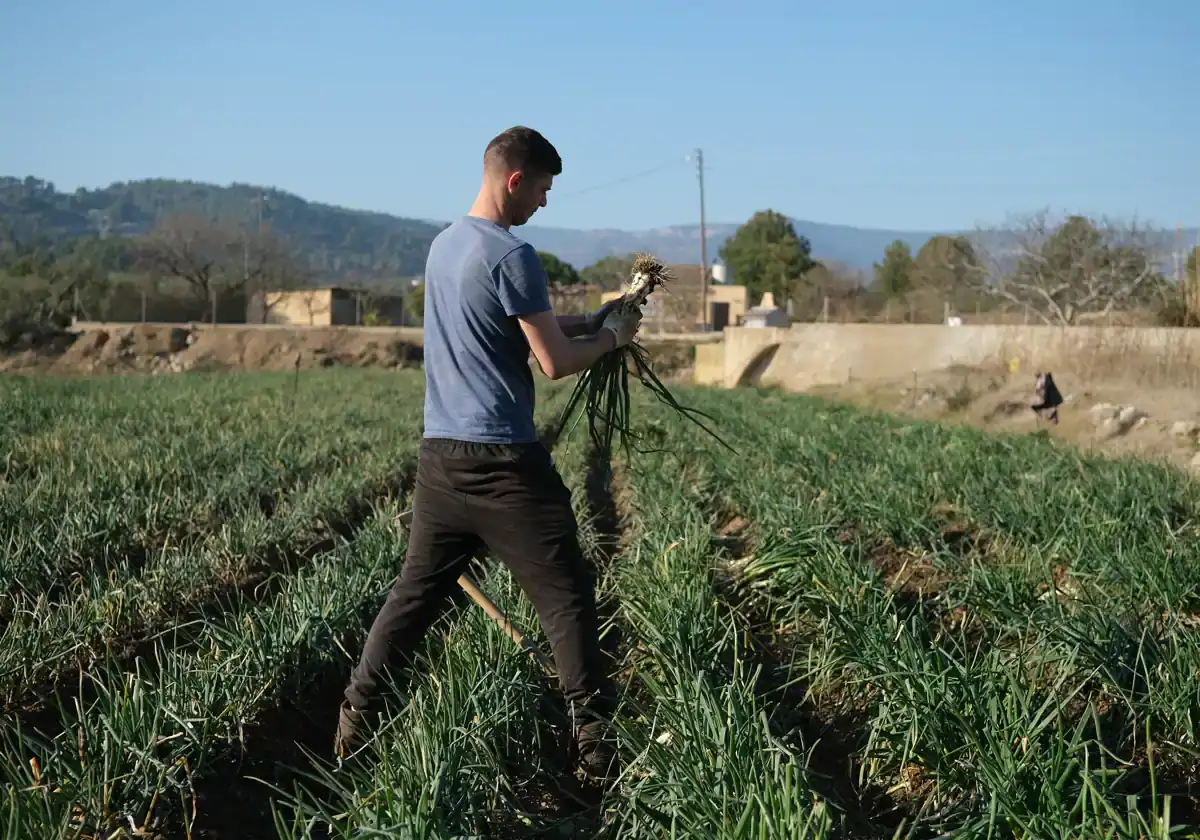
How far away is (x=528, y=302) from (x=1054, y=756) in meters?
1.57

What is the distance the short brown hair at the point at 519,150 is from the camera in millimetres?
2844

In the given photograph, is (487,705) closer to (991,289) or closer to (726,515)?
(726,515)

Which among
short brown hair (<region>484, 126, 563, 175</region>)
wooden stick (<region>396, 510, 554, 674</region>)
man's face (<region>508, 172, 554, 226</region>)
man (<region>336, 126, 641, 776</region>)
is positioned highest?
short brown hair (<region>484, 126, 563, 175</region>)

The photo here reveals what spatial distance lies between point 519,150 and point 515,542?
1016 millimetres

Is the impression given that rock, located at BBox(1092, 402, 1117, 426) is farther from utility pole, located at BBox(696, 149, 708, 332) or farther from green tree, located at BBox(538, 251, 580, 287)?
green tree, located at BBox(538, 251, 580, 287)

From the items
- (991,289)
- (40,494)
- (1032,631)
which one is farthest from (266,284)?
(1032,631)

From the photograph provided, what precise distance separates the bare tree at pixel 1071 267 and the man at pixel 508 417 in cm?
2054

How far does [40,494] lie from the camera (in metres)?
5.64

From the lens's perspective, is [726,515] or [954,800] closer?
[954,800]

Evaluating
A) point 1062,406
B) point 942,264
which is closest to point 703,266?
point 942,264

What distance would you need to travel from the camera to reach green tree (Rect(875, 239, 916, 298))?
48.4 m

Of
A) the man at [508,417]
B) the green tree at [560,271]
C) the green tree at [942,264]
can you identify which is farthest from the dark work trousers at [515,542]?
the green tree at [560,271]

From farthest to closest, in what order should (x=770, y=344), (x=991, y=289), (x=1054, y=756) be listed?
(x=991, y=289) < (x=770, y=344) < (x=1054, y=756)

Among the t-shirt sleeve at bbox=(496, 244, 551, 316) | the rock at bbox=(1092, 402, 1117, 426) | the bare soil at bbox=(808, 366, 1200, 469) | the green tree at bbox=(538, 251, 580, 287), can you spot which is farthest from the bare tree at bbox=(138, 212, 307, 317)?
the t-shirt sleeve at bbox=(496, 244, 551, 316)
